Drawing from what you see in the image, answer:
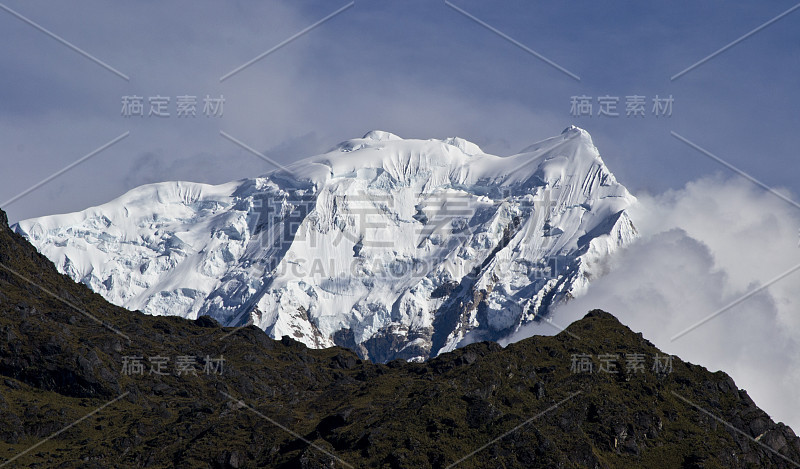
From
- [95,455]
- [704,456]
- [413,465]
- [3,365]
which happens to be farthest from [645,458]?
[3,365]

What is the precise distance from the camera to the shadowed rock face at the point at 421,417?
158 meters

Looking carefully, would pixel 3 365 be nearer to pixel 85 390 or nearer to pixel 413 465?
pixel 85 390

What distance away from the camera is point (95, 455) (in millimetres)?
163250

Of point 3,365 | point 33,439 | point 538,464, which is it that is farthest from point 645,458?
point 3,365

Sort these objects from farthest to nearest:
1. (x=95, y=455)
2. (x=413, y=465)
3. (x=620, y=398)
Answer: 1. (x=620, y=398)
2. (x=95, y=455)
3. (x=413, y=465)

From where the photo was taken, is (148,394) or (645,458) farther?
(148,394)

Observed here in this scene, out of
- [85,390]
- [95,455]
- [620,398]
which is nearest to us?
[95,455]

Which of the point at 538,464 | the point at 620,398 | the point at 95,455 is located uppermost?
the point at 620,398

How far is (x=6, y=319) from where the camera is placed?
640 ft

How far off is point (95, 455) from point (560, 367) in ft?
250

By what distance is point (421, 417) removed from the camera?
163 m

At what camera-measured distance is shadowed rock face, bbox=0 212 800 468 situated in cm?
15838

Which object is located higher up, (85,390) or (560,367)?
(560,367)

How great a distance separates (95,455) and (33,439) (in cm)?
1260
